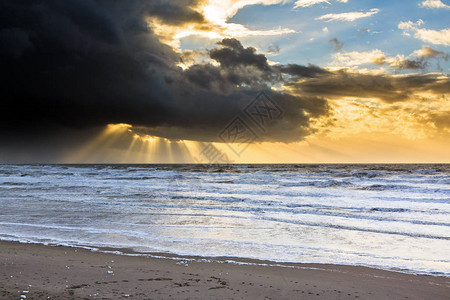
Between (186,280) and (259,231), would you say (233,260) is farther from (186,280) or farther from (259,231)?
(259,231)

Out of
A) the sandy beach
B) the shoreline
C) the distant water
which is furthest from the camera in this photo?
the distant water

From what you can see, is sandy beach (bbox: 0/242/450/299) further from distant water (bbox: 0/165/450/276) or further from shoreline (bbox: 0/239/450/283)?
distant water (bbox: 0/165/450/276)

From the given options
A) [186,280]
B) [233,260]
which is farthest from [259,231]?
[186,280]

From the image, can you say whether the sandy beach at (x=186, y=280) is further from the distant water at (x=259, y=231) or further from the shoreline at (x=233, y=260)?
the distant water at (x=259, y=231)

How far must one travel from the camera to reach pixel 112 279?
211 inches

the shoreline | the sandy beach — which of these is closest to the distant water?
the shoreline

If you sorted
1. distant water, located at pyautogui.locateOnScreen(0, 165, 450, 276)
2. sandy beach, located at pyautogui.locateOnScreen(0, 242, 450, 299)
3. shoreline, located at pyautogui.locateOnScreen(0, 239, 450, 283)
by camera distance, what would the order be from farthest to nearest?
distant water, located at pyautogui.locateOnScreen(0, 165, 450, 276), shoreline, located at pyautogui.locateOnScreen(0, 239, 450, 283), sandy beach, located at pyautogui.locateOnScreen(0, 242, 450, 299)

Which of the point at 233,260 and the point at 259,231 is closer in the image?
the point at 233,260

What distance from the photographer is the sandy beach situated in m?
4.80

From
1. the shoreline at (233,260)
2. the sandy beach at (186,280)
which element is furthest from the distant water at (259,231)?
the sandy beach at (186,280)

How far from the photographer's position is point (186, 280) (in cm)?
544

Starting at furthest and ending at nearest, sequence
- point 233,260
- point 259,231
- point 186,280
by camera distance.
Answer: point 259,231 < point 233,260 < point 186,280

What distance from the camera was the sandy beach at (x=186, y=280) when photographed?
15.8 feet

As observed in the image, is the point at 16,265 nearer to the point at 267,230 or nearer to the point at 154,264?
the point at 154,264
